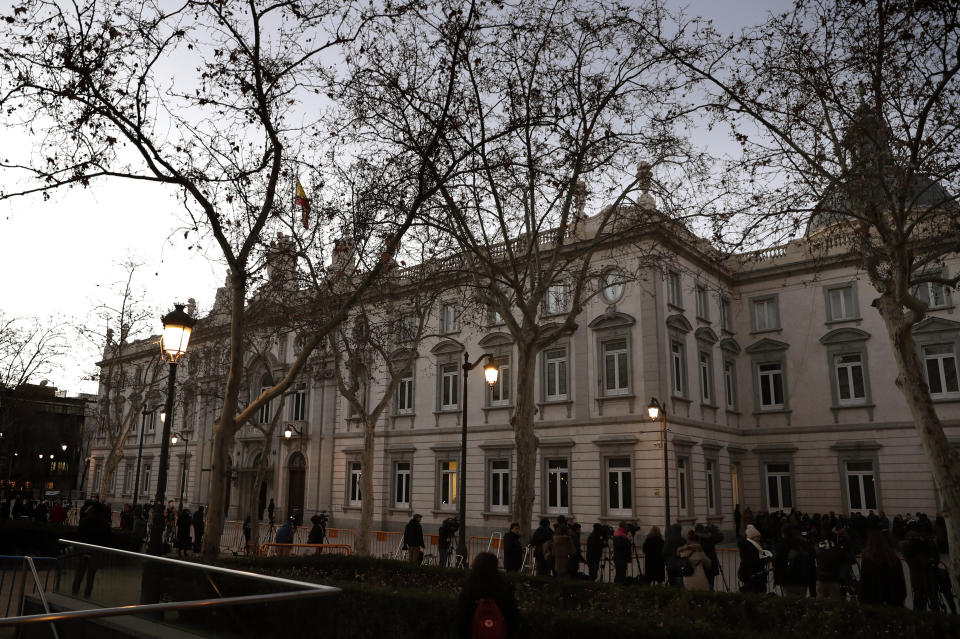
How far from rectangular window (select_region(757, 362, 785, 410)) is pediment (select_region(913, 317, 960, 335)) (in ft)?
18.5

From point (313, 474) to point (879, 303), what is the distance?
28.6m

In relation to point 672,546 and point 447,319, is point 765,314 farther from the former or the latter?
point 672,546

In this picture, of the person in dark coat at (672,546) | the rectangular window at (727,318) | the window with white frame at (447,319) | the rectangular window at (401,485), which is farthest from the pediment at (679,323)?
the person in dark coat at (672,546)

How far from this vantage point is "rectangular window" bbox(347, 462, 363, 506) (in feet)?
111

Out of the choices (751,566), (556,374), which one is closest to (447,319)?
(556,374)

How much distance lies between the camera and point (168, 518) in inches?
997

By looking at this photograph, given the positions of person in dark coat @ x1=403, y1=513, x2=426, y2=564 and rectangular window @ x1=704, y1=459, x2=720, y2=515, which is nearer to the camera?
person in dark coat @ x1=403, y1=513, x2=426, y2=564

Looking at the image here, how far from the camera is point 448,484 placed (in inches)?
1204

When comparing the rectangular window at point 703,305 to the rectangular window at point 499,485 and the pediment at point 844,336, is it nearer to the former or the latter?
the pediment at point 844,336

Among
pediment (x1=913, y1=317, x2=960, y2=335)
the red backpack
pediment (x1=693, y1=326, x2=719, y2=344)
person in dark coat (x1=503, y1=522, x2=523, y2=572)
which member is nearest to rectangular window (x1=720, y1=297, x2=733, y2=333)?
pediment (x1=693, y1=326, x2=719, y2=344)

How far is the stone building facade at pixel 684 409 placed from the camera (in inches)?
1014

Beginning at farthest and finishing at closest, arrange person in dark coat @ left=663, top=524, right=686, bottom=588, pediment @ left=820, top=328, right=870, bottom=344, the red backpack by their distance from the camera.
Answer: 1. pediment @ left=820, top=328, right=870, bottom=344
2. person in dark coat @ left=663, top=524, right=686, bottom=588
3. the red backpack

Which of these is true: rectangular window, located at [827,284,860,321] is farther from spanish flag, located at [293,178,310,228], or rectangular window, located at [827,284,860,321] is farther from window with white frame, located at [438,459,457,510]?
spanish flag, located at [293,178,310,228]

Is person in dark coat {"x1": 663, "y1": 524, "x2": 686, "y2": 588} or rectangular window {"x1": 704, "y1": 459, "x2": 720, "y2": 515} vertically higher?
rectangular window {"x1": 704, "y1": 459, "x2": 720, "y2": 515}
